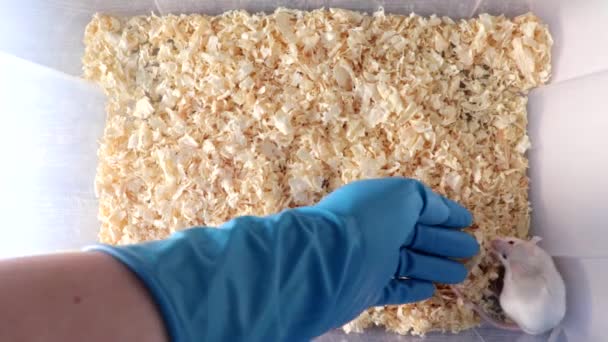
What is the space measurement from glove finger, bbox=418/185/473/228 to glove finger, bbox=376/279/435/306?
0.13 meters

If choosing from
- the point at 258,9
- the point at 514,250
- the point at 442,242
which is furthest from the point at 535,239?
the point at 258,9

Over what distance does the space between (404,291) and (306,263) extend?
15.5 inches

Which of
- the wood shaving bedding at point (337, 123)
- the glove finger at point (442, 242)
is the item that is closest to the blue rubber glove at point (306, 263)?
the glove finger at point (442, 242)

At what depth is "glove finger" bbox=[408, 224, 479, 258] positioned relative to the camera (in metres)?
1.14

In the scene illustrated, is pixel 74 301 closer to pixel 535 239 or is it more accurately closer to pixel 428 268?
pixel 428 268

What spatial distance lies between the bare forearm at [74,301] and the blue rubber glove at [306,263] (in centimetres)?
2

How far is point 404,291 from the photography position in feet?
3.75

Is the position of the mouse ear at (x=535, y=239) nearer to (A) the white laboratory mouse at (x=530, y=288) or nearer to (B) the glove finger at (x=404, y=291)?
(A) the white laboratory mouse at (x=530, y=288)

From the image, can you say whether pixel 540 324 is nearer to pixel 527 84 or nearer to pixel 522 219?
pixel 522 219

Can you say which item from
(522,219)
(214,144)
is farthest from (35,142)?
(522,219)

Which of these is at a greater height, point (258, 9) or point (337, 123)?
point (258, 9)

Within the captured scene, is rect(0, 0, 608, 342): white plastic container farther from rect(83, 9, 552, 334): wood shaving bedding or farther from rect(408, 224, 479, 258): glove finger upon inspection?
rect(408, 224, 479, 258): glove finger

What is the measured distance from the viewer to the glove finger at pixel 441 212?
1128 millimetres

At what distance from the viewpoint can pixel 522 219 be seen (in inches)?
49.8
